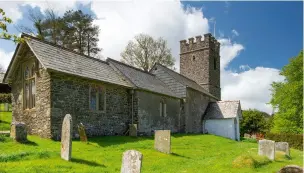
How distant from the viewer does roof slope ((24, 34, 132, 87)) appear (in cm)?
1803

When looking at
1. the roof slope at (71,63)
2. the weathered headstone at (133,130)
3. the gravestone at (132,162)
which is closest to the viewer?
the gravestone at (132,162)

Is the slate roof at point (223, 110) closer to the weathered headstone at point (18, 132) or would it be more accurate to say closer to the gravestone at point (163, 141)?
the gravestone at point (163, 141)

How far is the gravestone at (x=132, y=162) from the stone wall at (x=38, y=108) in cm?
1006

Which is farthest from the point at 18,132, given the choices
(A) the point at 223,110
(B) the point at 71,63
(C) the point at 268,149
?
(A) the point at 223,110

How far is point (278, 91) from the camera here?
3875 cm

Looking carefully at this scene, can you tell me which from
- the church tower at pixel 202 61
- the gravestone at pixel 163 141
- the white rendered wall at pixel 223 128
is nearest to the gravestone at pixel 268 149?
the gravestone at pixel 163 141

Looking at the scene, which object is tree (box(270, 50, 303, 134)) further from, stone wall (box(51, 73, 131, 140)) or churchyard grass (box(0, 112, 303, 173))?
stone wall (box(51, 73, 131, 140))

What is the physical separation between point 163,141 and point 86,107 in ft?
20.1

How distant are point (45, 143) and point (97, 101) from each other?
18.0 ft

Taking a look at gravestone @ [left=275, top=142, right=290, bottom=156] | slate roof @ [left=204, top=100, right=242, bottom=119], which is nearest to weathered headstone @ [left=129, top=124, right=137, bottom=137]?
gravestone @ [left=275, top=142, right=290, bottom=156]

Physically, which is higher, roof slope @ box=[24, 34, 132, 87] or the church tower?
the church tower

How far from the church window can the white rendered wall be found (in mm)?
19099

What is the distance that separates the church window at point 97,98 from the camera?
19984 mm

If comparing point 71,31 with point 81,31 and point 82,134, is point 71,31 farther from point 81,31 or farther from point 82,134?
point 82,134
